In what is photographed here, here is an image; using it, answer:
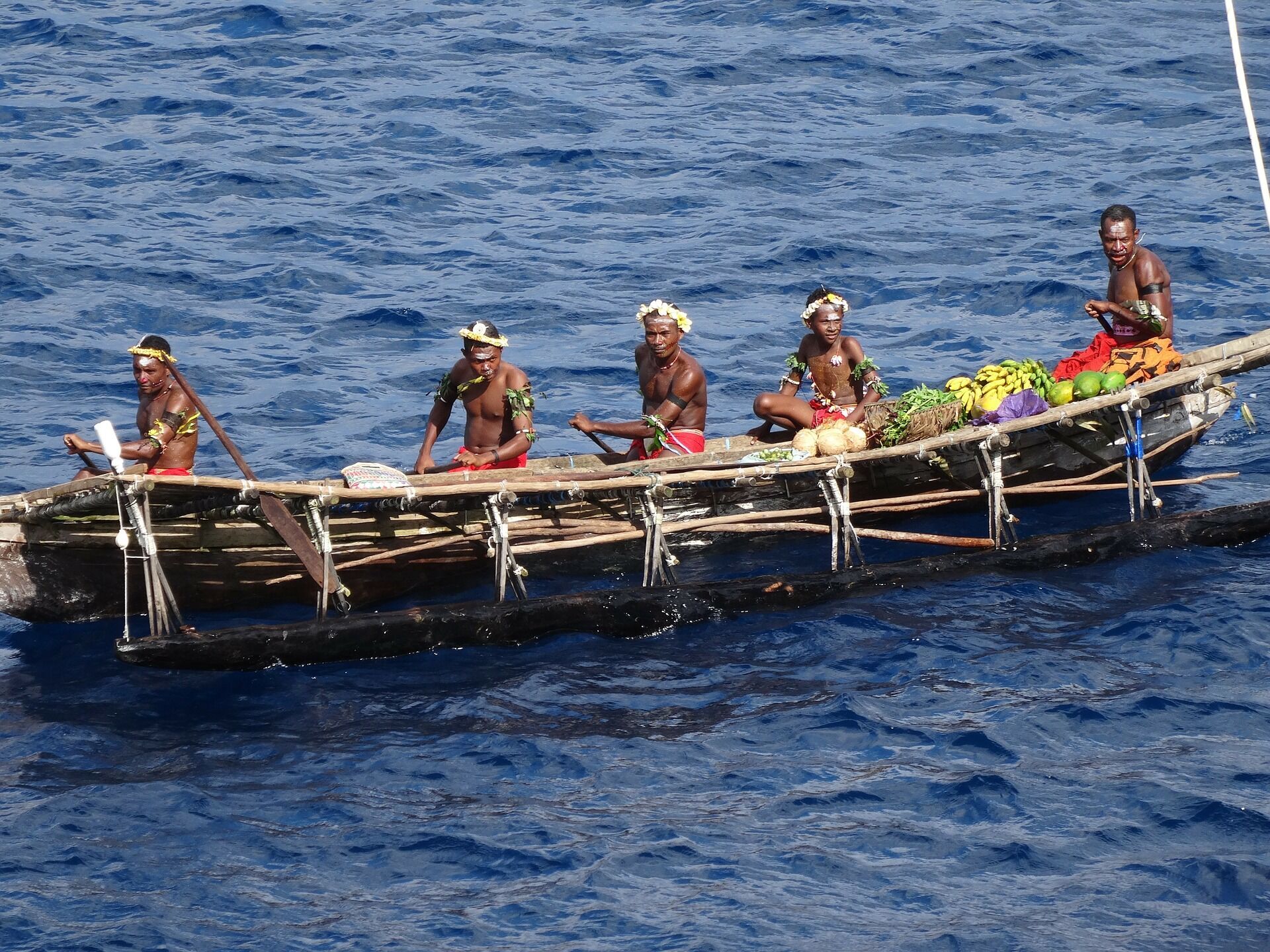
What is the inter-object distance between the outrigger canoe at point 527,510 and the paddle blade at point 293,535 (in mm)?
69

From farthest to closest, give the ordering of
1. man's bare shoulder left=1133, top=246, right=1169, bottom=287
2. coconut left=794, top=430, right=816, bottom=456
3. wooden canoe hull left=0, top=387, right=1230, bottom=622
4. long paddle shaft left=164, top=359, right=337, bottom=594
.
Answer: man's bare shoulder left=1133, top=246, right=1169, bottom=287 < coconut left=794, top=430, right=816, bottom=456 < wooden canoe hull left=0, top=387, right=1230, bottom=622 < long paddle shaft left=164, top=359, right=337, bottom=594

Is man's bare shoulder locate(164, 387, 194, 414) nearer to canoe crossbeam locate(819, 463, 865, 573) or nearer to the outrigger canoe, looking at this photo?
the outrigger canoe

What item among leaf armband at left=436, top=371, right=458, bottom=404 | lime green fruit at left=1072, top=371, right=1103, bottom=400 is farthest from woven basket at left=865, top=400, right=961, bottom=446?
leaf armband at left=436, top=371, right=458, bottom=404

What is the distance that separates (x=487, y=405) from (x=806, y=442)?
8.43ft

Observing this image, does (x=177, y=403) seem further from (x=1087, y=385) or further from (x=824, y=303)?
(x=1087, y=385)

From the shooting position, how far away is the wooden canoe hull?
455 inches

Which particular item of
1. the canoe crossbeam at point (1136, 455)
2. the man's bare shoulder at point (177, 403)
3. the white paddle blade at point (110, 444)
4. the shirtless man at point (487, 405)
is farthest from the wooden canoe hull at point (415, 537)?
the white paddle blade at point (110, 444)

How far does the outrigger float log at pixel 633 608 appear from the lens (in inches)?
424

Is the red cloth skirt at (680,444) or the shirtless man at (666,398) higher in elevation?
the shirtless man at (666,398)

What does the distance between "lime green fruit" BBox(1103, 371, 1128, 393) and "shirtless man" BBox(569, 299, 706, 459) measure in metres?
3.25

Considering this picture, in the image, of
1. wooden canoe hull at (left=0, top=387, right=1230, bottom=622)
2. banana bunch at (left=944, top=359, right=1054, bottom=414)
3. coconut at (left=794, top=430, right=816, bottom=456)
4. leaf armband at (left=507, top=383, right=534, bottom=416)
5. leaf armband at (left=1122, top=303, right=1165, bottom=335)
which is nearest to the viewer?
wooden canoe hull at (left=0, top=387, right=1230, bottom=622)

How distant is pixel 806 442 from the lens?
1271 centimetres

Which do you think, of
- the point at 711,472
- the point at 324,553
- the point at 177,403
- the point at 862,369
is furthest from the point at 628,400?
the point at 324,553

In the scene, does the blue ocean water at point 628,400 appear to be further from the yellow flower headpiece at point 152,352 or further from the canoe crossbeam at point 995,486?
the yellow flower headpiece at point 152,352
